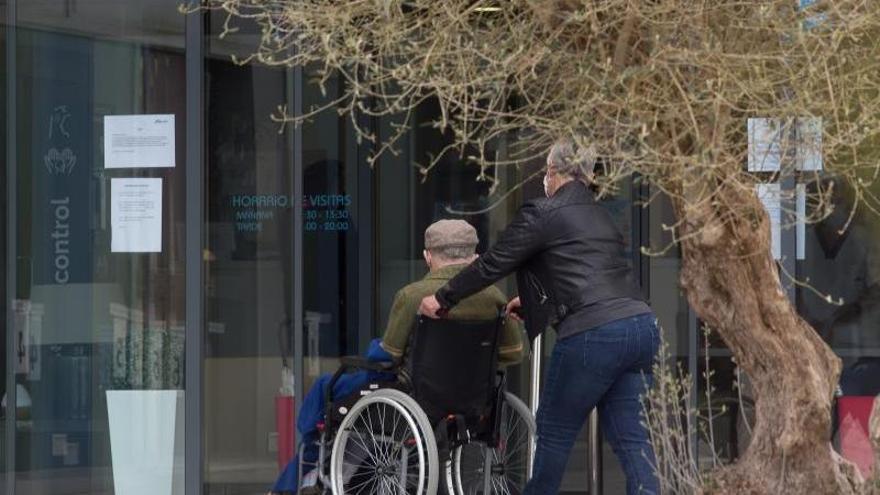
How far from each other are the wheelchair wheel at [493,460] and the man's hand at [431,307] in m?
0.59

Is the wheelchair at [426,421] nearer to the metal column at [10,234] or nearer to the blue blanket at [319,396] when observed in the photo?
the blue blanket at [319,396]

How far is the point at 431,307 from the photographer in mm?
6410

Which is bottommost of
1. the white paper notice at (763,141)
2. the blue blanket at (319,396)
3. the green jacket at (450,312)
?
the blue blanket at (319,396)

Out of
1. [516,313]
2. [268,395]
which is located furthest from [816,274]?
[268,395]

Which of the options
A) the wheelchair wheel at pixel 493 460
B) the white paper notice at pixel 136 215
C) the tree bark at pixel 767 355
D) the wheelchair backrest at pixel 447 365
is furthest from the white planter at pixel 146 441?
the tree bark at pixel 767 355

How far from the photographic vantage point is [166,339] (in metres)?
8.45

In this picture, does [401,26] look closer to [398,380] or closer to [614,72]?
[614,72]

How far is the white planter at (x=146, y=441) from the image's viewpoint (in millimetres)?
8469

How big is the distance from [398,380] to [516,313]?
550 millimetres

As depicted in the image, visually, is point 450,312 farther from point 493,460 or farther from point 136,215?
point 136,215

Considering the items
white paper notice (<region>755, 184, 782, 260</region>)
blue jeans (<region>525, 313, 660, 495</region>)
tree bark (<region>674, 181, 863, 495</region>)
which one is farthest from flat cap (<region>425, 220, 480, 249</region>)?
tree bark (<region>674, 181, 863, 495</region>)

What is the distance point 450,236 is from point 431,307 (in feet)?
1.76

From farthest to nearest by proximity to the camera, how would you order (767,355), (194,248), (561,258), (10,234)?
(10,234)
(194,248)
(561,258)
(767,355)

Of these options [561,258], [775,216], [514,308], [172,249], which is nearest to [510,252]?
[561,258]
